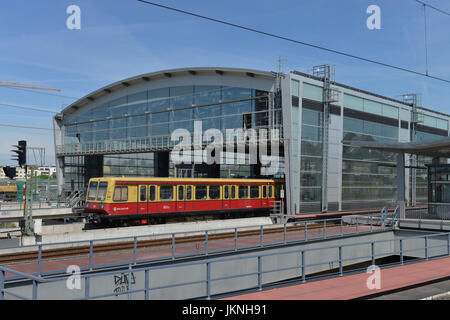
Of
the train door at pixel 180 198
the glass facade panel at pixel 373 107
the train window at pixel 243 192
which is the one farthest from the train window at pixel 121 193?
the glass facade panel at pixel 373 107

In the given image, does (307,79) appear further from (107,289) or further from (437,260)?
(107,289)

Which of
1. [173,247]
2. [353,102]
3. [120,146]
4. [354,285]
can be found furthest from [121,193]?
[353,102]

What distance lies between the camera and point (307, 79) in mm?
31375

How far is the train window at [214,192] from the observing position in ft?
90.5

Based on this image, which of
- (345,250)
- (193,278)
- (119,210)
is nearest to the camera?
(193,278)

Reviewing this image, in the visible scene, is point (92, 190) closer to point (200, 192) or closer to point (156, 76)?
point (200, 192)

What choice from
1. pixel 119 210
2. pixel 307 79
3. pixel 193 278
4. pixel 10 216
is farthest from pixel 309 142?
pixel 10 216

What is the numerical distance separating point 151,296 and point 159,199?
38.7 feet

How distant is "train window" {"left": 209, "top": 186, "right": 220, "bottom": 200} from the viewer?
27.6 m

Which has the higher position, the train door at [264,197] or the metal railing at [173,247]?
the train door at [264,197]

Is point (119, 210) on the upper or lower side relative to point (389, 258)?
upper

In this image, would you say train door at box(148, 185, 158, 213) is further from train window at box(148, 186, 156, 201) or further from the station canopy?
the station canopy

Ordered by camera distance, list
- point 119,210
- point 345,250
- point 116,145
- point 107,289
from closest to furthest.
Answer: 1. point 107,289
2. point 345,250
3. point 119,210
4. point 116,145

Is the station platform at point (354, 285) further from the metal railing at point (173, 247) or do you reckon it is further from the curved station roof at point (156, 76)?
the curved station roof at point (156, 76)
